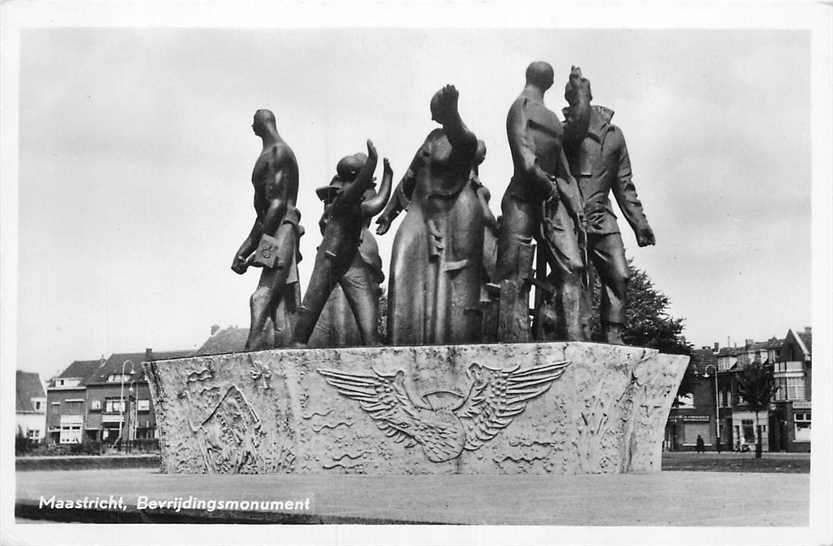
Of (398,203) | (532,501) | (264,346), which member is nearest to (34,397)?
(264,346)

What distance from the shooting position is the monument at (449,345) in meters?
11.6

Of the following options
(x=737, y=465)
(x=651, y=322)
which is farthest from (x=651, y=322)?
(x=737, y=465)

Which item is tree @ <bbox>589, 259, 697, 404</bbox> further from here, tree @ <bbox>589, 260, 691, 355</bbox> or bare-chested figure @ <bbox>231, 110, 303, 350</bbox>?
bare-chested figure @ <bbox>231, 110, 303, 350</bbox>

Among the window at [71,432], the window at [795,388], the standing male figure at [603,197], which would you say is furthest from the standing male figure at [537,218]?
the window at [71,432]

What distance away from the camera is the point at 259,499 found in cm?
988

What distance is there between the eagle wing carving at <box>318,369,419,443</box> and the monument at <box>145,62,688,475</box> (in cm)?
1

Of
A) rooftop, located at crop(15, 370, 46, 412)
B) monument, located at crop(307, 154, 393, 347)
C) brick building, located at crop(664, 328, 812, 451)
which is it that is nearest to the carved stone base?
monument, located at crop(307, 154, 393, 347)

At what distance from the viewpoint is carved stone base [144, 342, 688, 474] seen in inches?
455

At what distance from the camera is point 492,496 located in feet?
32.4

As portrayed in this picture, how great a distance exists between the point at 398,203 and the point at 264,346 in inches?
92.4

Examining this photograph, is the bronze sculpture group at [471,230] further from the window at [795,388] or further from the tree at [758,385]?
the window at [795,388]

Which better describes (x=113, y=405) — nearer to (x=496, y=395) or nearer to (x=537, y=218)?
(x=537, y=218)

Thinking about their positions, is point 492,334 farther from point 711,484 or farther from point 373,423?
point 711,484

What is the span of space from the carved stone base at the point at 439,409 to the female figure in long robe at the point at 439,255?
47.5 inches
